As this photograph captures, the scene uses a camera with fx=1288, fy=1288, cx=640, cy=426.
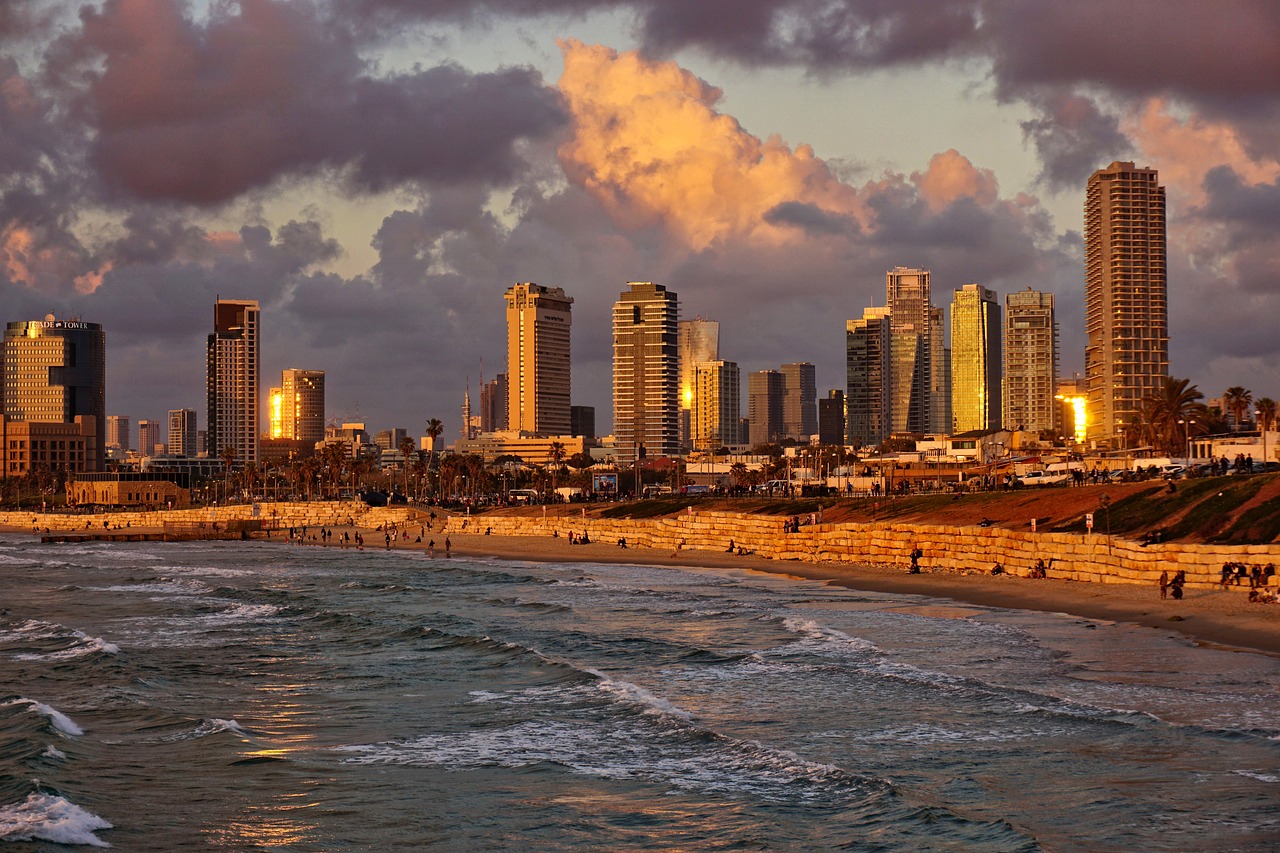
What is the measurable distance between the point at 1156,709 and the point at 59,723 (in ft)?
76.4

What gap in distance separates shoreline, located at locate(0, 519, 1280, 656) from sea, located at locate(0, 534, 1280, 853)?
177 cm

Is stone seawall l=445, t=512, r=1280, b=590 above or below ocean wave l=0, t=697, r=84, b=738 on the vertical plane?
above

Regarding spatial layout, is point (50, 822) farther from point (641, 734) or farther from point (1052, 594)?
point (1052, 594)

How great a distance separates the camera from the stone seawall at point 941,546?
4831cm

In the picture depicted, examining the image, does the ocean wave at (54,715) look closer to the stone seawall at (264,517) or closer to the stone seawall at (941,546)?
the stone seawall at (941,546)

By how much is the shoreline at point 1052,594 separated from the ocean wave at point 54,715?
29063 millimetres

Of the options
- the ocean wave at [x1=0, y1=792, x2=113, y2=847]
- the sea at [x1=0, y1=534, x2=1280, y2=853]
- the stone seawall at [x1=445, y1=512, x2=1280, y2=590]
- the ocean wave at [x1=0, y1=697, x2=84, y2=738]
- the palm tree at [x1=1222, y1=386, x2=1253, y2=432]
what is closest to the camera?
the ocean wave at [x1=0, y1=792, x2=113, y2=847]

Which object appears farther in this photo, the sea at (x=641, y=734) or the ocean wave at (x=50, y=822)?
the sea at (x=641, y=734)

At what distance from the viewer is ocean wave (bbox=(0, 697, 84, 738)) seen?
27.2 m

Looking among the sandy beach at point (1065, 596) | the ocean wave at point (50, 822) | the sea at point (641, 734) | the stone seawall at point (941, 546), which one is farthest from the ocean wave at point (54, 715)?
the stone seawall at point (941, 546)

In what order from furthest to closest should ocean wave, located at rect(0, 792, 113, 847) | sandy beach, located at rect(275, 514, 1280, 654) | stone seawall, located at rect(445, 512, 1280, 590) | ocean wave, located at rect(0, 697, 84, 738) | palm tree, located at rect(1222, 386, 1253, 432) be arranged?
palm tree, located at rect(1222, 386, 1253, 432), stone seawall, located at rect(445, 512, 1280, 590), sandy beach, located at rect(275, 514, 1280, 654), ocean wave, located at rect(0, 697, 84, 738), ocean wave, located at rect(0, 792, 113, 847)

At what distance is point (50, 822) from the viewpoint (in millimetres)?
19625

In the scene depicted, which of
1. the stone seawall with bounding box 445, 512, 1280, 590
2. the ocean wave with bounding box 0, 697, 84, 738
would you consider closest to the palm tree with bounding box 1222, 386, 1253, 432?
the stone seawall with bounding box 445, 512, 1280, 590

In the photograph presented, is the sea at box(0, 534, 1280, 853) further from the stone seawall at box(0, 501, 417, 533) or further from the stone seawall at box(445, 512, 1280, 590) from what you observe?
the stone seawall at box(0, 501, 417, 533)
